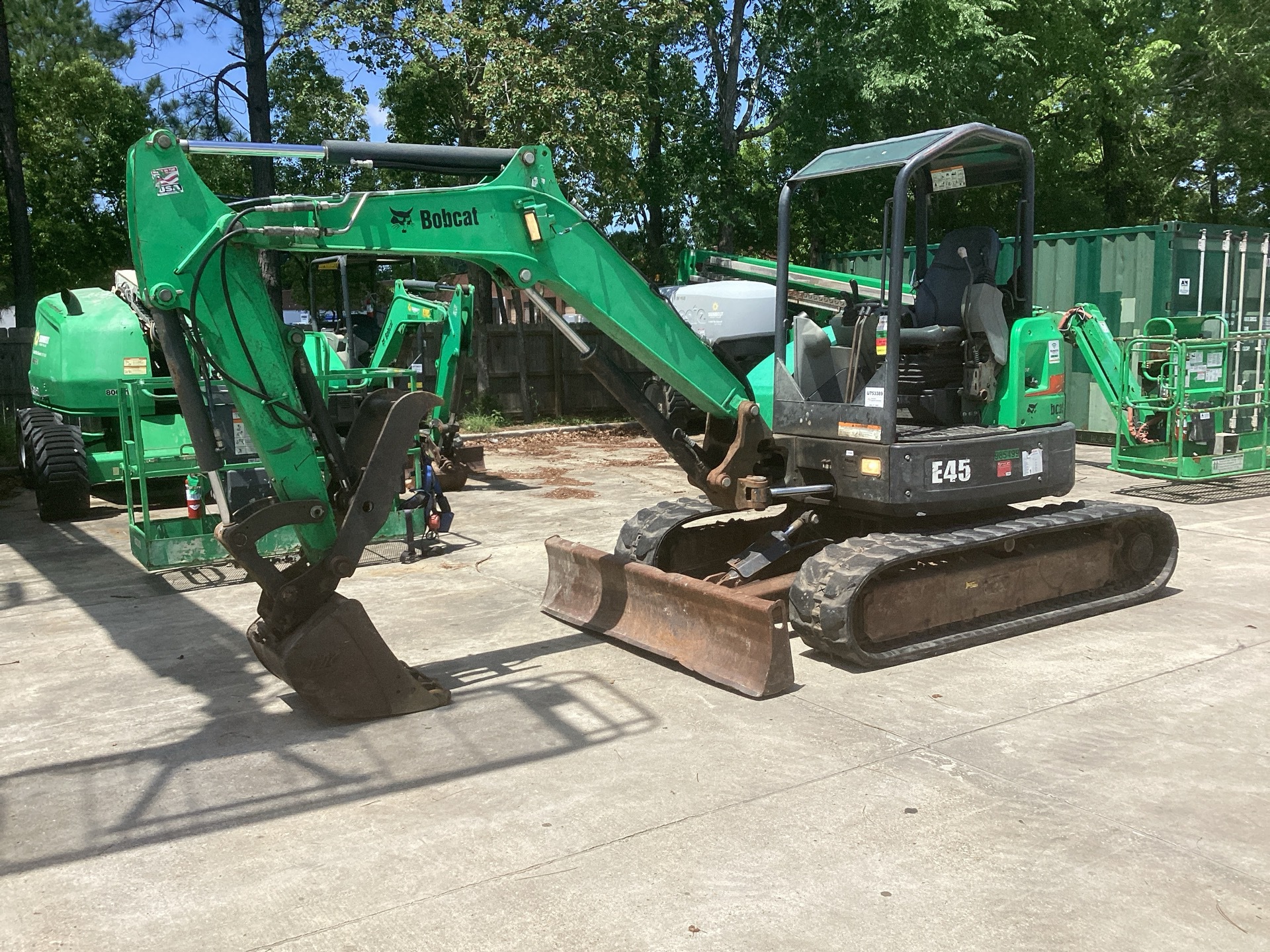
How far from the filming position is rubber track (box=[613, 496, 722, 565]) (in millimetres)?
7223

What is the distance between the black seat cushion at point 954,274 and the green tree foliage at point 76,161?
2334 cm

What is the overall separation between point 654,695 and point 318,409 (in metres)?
2.20

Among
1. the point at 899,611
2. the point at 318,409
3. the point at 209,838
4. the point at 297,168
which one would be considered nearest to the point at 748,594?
the point at 899,611

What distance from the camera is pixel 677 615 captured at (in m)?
6.20

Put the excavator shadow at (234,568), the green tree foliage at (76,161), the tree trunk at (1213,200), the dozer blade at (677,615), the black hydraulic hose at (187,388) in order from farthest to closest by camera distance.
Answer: the tree trunk at (1213,200), the green tree foliage at (76,161), the excavator shadow at (234,568), the dozer blade at (677,615), the black hydraulic hose at (187,388)

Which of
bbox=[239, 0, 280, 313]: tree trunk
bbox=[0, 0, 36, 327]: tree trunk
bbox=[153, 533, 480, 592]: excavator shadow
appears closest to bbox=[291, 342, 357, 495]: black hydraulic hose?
bbox=[153, 533, 480, 592]: excavator shadow

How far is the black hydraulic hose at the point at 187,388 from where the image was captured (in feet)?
16.5

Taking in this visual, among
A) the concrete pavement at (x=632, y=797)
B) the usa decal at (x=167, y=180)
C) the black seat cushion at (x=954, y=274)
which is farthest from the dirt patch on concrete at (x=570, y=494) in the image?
the usa decal at (x=167, y=180)

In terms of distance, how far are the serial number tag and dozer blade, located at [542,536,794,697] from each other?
1.14m

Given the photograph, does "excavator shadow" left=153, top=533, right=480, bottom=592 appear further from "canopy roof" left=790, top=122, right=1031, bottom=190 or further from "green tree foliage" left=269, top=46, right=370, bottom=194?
"green tree foliage" left=269, top=46, right=370, bottom=194

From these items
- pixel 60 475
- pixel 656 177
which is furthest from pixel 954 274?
pixel 656 177

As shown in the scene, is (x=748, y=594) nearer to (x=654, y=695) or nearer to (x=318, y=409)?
(x=654, y=695)

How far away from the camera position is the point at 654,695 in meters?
A: 5.75

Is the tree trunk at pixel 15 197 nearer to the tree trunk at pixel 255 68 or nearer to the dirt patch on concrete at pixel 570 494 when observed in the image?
the tree trunk at pixel 255 68
